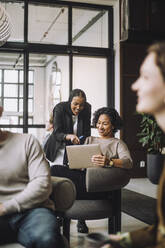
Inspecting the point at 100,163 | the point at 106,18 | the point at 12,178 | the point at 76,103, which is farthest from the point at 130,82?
the point at 12,178

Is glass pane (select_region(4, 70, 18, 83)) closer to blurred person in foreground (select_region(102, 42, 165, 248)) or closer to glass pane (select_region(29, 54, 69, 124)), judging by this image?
glass pane (select_region(29, 54, 69, 124))

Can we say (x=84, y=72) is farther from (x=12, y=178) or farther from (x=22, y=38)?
(x=12, y=178)

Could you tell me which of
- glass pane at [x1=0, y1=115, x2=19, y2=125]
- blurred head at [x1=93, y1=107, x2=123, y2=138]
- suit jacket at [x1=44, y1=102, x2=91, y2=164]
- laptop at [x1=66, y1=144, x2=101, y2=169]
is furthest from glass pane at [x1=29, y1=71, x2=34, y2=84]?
laptop at [x1=66, y1=144, x2=101, y2=169]

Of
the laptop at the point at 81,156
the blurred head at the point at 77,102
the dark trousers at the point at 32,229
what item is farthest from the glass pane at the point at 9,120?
the dark trousers at the point at 32,229

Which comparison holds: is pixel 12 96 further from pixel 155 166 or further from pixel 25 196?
pixel 25 196

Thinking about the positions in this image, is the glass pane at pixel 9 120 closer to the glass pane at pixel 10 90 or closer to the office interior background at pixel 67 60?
the office interior background at pixel 67 60

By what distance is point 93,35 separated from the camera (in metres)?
6.65

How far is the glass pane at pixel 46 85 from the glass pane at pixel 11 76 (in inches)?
12.2

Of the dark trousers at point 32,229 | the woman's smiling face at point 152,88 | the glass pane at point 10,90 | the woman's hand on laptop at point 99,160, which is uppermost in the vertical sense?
the glass pane at point 10,90

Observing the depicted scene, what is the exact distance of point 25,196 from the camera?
66.2 inches

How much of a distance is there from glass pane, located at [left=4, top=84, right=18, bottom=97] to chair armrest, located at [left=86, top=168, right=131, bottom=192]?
401 cm

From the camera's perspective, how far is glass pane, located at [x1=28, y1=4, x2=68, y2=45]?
6.28 metres

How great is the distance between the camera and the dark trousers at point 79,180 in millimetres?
2607

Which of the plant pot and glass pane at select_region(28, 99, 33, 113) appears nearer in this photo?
the plant pot
